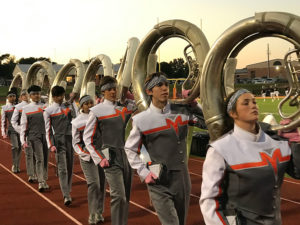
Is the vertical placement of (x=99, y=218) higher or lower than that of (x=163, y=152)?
lower

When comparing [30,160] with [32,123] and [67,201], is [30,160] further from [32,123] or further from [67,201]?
[67,201]

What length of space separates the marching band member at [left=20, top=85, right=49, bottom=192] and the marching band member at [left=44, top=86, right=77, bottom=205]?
90 cm

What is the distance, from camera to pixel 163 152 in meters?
4.27

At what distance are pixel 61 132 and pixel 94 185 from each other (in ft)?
6.60

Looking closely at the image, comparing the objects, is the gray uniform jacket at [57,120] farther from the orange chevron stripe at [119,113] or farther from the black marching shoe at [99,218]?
the orange chevron stripe at [119,113]

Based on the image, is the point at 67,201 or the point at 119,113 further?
the point at 67,201

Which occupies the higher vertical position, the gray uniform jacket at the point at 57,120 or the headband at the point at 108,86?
the headband at the point at 108,86

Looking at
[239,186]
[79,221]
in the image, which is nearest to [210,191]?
[239,186]

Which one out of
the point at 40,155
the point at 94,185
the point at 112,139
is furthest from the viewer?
the point at 40,155

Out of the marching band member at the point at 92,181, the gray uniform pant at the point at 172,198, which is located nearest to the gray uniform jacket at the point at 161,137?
the gray uniform pant at the point at 172,198

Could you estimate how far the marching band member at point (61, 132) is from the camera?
805cm

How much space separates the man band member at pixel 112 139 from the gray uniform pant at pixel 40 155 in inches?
133

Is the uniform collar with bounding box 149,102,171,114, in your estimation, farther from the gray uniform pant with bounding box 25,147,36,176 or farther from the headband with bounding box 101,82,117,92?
the gray uniform pant with bounding box 25,147,36,176

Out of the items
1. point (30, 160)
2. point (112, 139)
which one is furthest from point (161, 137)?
point (30, 160)
